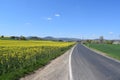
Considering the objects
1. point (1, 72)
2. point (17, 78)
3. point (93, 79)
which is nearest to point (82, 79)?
point (93, 79)

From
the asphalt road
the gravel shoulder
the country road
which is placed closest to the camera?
the gravel shoulder

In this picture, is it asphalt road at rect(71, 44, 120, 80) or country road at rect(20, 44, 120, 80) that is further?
asphalt road at rect(71, 44, 120, 80)

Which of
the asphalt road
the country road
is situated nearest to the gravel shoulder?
the country road

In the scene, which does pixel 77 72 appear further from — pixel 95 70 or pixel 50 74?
pixel 95 70

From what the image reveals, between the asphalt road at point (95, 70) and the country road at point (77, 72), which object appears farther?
the asphalt road at point (95, 70)

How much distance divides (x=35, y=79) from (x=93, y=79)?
9.26 feet

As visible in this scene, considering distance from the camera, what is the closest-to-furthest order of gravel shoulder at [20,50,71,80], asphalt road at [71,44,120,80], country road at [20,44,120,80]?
gravel shoulder at [20,50,71,80], country road at [20,44,120,80], asphalt road at [71,44,120,80]

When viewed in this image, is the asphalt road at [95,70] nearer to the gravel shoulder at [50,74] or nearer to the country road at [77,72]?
the country road at [77,72]

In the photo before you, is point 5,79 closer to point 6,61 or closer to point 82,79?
point 82,79

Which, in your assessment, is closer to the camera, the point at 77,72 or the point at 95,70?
the point at 77,72

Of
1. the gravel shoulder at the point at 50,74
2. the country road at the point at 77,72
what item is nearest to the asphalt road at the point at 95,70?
the country road at the point at 77,72

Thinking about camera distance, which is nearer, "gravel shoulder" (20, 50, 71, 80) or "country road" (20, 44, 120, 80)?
"gravel shoulder" (20, 50, 71, 80)

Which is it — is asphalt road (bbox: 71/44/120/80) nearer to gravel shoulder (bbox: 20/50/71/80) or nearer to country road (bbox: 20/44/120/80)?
country road (bbox: 20/44/120/80)

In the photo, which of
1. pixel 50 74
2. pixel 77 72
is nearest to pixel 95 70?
pixel 77 72
